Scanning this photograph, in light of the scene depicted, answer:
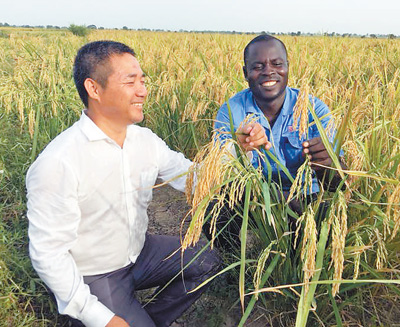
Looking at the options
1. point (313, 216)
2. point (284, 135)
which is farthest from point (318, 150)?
point (284, 135)

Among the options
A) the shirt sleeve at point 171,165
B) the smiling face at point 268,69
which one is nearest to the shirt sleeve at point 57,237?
the shirt sleeve at point 171,165

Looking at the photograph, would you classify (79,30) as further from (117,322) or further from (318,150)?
(318,150)

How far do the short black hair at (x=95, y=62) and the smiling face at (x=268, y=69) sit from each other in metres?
0.75

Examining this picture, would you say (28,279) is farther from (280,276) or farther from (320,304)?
(320,304)

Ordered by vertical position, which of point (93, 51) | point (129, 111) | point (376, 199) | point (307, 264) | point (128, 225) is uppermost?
point (93, 51)

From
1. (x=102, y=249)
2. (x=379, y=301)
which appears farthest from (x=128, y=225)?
(x=379, y=301)

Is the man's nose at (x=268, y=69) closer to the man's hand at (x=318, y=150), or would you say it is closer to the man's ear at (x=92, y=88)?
the man's hand at (x=318, y=150)

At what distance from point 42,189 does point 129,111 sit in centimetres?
49

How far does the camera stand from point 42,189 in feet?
4.95

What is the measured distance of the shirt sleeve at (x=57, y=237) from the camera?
1.50m

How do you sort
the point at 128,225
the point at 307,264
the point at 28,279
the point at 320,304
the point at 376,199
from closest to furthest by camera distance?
the point at 307,264
the point at 376,199
the point at 320,304
the point at 128,225
the point at 28,279

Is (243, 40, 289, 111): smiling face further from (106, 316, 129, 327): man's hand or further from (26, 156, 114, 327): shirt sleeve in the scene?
(106, 316, 129, 327): man's hand

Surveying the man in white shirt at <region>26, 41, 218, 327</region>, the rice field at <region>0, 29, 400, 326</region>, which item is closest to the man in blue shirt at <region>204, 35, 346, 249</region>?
the rice field at <region>0, 29, 400, 326</region>

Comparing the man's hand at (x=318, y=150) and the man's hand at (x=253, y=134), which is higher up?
the man's hand at (x=253, y=134)
